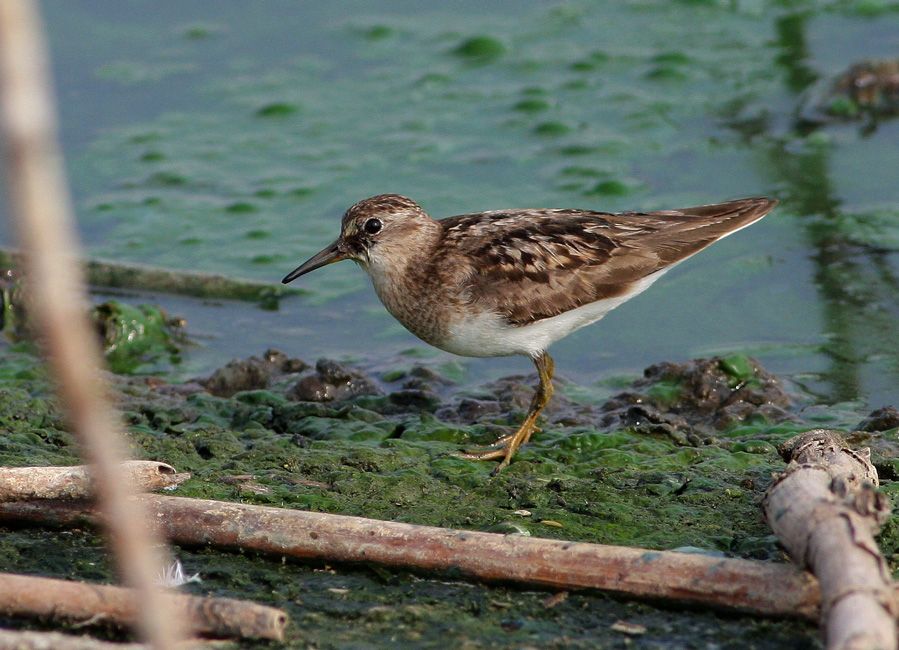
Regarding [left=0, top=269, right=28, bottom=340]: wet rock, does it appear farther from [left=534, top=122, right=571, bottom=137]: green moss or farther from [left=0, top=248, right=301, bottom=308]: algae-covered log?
[left=534, top=122, right=571, bottom=137]: green moss

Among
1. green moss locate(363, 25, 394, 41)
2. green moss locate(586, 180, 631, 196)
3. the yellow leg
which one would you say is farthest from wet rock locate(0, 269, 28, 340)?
green moss locate(363, 25, 394, 41)

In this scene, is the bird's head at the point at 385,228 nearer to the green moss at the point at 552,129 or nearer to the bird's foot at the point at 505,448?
the bird's foot at the point at 505,448

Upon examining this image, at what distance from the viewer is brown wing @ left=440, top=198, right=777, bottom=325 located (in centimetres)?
645

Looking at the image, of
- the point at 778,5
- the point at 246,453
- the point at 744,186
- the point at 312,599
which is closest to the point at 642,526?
the point at 312,599

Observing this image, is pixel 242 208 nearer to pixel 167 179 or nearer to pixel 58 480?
pixel 167 179

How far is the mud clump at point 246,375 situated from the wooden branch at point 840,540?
382cm

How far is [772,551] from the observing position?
4609 mm

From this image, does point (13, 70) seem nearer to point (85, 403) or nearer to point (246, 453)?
point (85, 403)

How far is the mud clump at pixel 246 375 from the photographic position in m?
7.50

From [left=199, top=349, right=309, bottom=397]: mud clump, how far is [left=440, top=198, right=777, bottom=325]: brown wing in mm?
1528

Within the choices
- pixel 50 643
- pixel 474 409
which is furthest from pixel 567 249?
pixel 50 643

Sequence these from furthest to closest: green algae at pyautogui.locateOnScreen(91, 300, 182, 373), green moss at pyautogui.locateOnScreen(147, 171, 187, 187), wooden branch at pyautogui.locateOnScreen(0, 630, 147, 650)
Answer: green moss at pyautogui.locateOnScreen(147, 171, 187, 187)
green algae at pyautogui.locateOnScreen(91, 300, 182, 373)
wooden branch at pyautogui.locateOnScreen(0, 630, 147, 650)

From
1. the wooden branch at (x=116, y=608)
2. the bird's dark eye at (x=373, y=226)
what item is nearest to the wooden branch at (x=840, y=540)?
the wooden branch at (x=116, y=608)

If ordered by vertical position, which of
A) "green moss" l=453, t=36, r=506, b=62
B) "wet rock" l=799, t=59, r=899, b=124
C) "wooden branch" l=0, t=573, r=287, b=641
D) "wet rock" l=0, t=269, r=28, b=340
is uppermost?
"green moss" l=453, t=36, r=506, b=62
